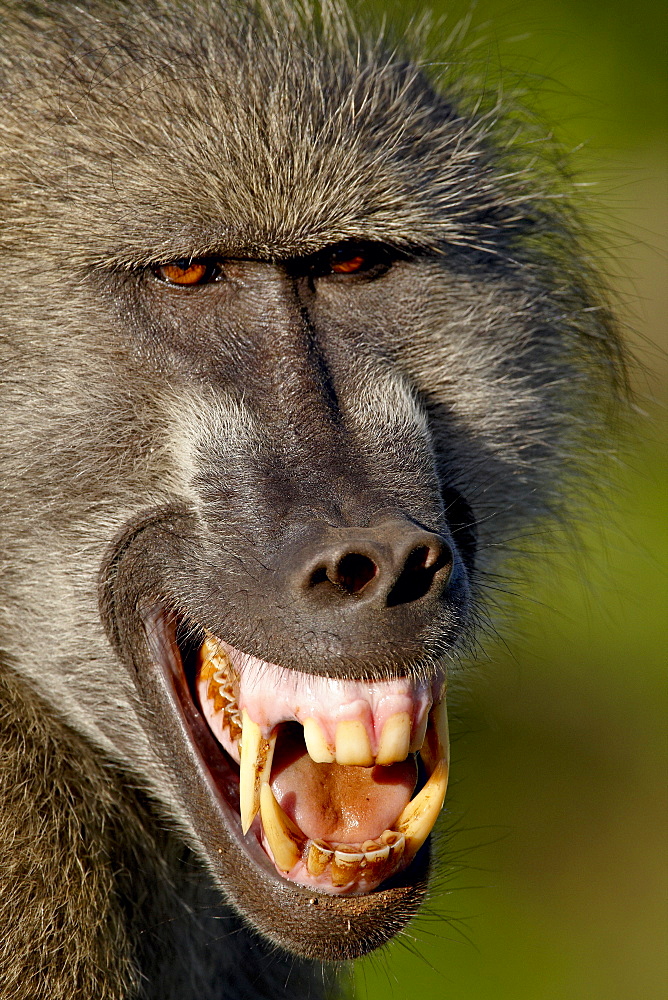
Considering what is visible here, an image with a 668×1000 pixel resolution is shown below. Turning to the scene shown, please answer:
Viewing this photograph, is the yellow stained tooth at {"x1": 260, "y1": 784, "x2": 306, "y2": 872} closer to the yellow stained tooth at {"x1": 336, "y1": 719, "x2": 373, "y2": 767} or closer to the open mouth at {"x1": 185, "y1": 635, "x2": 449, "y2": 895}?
the open mouth at {"x1": 185, "y1": 635, "x2": 449, "y2": 895}

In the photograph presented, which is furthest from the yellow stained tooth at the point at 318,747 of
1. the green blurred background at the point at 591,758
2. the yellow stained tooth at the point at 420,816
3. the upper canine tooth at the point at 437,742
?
the green blurred background at the point at 591,758

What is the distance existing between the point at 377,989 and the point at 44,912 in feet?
15.9

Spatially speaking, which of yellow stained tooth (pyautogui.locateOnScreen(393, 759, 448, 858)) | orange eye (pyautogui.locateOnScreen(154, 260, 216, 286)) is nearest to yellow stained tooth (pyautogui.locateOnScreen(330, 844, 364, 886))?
yellow stained tooth (pyautogui.locateOnScreen(393, 759, 448, 858))

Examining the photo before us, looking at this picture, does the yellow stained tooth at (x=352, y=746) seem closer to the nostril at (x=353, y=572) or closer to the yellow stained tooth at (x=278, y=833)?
the yellow stained tooth at (x=278, y=833)

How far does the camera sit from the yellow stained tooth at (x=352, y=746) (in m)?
2.22

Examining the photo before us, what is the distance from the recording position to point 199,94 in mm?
2627

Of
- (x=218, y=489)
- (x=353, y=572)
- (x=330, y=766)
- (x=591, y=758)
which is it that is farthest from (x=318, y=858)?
(x=591, y=758)

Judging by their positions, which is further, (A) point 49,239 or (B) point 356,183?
(B) point 356,183

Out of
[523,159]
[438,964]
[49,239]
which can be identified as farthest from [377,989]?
[49,239]

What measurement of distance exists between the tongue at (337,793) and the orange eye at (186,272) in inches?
38.4

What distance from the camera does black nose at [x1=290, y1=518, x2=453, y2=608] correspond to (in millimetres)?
2109

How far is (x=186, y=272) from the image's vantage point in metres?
2.59

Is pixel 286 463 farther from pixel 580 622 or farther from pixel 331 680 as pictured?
pixel 580 622

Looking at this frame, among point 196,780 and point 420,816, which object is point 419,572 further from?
point 196,780
